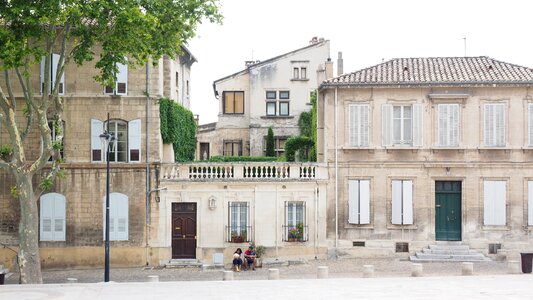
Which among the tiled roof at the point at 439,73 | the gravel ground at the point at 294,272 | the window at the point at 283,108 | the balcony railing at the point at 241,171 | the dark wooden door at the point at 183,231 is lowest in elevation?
the gravel ground at the point at 294,272

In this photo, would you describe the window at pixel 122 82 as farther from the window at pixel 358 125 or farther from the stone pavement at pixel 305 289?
the stone pavement at pixel 305 289

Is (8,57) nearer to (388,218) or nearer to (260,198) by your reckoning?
(260,198)

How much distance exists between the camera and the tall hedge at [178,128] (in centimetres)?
3622

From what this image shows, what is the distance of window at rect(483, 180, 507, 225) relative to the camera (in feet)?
117

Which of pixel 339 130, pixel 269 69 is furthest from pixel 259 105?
pixel 339 130

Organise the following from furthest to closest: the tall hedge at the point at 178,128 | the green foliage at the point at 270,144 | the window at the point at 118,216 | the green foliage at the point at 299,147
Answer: the green foliage at the point at 270,144, the green foliage at the point at 299,147, the tall hedge at the point at 178,128, the window at the point at 118,216

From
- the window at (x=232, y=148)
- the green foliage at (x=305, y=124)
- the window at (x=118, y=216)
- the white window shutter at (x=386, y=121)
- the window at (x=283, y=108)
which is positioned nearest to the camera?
the window at (x=118, y=216)

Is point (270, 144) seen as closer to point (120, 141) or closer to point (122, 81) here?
point (120, 141)

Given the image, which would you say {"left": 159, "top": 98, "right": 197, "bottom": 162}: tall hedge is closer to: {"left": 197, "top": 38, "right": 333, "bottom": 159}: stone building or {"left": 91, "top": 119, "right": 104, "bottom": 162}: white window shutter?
{"left": 91, "top": 119, "right": 104, "bottom": 162}: white window shutter

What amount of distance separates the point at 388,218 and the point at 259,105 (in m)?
16.9

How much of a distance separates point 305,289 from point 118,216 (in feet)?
41.9

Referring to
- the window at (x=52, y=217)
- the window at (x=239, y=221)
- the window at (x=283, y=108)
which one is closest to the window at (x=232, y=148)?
the window at (x=283, y=108)

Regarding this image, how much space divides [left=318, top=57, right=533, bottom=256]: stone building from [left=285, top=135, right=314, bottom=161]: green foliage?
244 inches

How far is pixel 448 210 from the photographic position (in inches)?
1423
